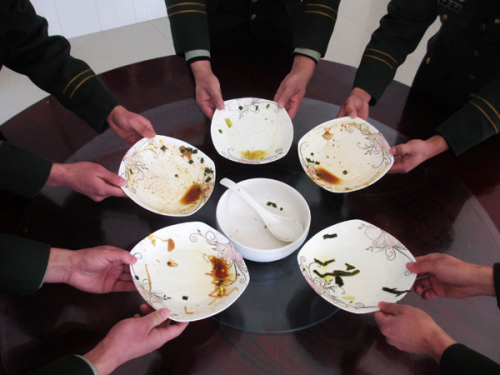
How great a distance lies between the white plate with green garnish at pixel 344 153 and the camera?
3.46ft

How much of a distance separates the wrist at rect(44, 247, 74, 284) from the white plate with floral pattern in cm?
15

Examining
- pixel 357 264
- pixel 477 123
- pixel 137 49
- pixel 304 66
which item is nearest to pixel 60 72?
pixel 304 66

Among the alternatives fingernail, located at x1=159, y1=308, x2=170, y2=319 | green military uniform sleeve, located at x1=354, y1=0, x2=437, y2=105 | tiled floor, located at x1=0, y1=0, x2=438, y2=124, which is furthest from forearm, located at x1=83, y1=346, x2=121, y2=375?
tiled floor, located at x1=0, y1=0, x2=438, y2=124

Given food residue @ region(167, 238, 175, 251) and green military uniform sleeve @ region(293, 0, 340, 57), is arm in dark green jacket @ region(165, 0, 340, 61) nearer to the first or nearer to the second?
green military uniform sleeve @ region(293, 0, 340, 57)

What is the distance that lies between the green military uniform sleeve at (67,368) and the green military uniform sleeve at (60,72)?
27.8 inches

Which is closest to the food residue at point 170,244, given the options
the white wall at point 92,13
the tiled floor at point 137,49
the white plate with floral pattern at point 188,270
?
the white plate with floral pattern at point 188,270

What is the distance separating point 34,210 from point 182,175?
16.3 inches

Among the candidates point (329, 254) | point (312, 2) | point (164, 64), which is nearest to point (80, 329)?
point (329, 254)

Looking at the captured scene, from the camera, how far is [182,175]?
3.50 ft

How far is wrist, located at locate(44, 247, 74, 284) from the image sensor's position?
2.67 ft

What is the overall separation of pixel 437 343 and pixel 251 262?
435 mm

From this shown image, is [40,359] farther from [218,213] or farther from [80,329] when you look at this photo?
[218,213]

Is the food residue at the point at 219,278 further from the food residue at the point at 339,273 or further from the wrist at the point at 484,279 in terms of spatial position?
the wrist at the point at 484,279

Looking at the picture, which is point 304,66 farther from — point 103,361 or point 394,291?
point 103,361
